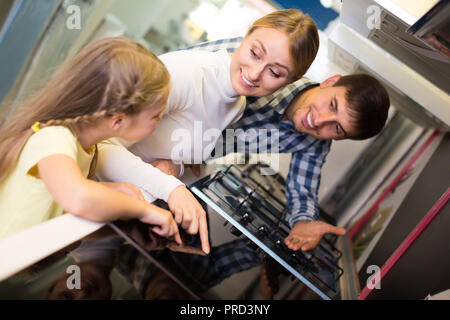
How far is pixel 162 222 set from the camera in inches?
19.8

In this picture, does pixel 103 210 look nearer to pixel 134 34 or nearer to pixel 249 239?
pixel 249 239

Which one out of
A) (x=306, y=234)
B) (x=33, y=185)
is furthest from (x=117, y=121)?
(x=306, y=234)

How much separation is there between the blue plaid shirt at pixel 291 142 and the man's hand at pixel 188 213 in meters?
0.34

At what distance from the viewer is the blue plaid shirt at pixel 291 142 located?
84 cm

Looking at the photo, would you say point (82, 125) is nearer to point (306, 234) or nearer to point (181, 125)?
point (181, 125)

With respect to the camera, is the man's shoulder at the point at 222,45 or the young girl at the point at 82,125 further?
the man's shoulder at the point at 222,45

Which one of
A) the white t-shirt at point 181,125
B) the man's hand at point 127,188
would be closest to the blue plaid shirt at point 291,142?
the white t-shirt at point 181,125

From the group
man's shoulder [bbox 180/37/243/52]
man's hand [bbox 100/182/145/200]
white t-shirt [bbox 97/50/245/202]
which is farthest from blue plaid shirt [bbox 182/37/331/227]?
man's hand [bbox 100/182/145/200]

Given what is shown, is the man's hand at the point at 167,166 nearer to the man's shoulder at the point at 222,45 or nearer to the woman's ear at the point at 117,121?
the woman's ear at the point at 117,121

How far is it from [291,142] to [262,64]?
0.50 metres

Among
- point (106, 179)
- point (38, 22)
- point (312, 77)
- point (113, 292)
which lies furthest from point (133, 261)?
point (38, 22)

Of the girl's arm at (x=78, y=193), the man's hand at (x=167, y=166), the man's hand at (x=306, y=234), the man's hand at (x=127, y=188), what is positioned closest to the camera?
the girl's arm at (x=78, y=193)

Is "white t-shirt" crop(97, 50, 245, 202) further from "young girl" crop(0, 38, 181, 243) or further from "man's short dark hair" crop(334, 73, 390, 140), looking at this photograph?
"man's short dark hair" crop(334, 73, 390, 140)

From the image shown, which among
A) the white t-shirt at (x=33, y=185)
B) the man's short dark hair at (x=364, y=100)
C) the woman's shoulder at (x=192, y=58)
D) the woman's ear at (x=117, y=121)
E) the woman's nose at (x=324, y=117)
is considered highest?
the man's short dark hair at (x=364, y=100)
